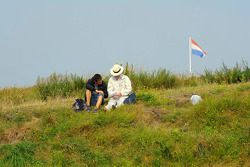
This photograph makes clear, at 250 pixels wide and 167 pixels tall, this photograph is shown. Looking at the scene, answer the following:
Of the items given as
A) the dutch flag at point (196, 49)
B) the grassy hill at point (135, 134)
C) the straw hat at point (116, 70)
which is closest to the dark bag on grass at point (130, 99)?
the grassy hill at point (135, 134)

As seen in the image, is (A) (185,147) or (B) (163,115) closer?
(A) (185,147)

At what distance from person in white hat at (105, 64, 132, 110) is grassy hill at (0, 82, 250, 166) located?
1.56 ft

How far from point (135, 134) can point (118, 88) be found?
97.8 inches

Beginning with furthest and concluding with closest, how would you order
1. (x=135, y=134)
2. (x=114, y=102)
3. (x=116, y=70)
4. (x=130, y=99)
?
(x=116, y=70), (x=130, y=99), (x=114, y=102), (x=135, y=134)

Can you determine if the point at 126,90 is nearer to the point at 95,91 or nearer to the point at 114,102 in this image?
the point at 114,102

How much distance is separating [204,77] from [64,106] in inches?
285

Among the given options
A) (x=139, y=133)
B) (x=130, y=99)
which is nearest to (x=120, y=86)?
(x=130, y=99)

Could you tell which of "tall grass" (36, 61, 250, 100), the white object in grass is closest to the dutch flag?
"tall grass" (36, 61, 250, 100)

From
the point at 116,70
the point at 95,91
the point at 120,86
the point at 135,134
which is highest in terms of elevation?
the point at 116,70

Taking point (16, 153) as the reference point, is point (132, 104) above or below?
above

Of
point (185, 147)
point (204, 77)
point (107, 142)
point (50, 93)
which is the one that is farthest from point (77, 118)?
point (204, 77)

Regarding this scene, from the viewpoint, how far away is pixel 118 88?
44.4 ft

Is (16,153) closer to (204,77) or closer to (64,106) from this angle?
(64,106)

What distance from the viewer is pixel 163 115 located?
12.5 metres
